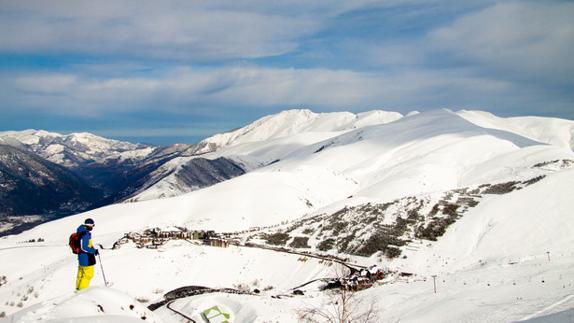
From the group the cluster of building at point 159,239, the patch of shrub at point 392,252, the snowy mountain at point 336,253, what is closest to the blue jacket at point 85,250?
the snowy mountain at point 336,253

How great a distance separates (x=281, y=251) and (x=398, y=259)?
409 inches

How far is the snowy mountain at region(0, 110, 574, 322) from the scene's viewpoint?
64.5 feet

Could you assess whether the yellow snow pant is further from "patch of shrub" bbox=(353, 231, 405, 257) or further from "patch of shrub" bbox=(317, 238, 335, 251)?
"patch of shrub" bbox=(317, 238, 335, 251)

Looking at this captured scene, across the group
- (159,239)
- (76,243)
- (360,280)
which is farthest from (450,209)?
(76,243)

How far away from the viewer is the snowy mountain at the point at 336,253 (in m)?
19.7

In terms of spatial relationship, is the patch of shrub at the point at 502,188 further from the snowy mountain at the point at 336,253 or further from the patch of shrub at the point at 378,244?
the patch of shrub at the point at 378,244

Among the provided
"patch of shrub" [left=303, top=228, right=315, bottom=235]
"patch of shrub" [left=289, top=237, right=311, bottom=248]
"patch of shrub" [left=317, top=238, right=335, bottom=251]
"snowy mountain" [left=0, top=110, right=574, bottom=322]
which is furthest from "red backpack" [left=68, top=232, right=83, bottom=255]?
"patch of shrub" [left=303, top=228, right=315, bottom=235]

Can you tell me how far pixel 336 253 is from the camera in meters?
43.7

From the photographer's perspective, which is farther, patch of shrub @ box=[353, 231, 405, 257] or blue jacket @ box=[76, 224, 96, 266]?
patch of shrub @ box=[353, 231, 405, 257]

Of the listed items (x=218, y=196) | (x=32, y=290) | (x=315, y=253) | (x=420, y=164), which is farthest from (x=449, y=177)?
(x=32, y=290)

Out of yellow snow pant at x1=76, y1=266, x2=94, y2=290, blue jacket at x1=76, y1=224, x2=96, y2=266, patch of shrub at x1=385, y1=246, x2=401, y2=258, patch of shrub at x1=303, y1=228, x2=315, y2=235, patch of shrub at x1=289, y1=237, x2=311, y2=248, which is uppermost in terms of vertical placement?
blue jacket at x1=76, y1=224, x2=96, y2=266

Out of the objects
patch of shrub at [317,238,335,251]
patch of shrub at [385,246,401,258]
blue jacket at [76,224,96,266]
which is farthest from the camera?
patch of shrub at [317,238,335,251]

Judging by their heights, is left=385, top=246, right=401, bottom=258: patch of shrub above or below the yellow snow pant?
below

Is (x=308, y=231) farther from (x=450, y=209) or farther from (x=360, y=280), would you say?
(x=360, y=280)
